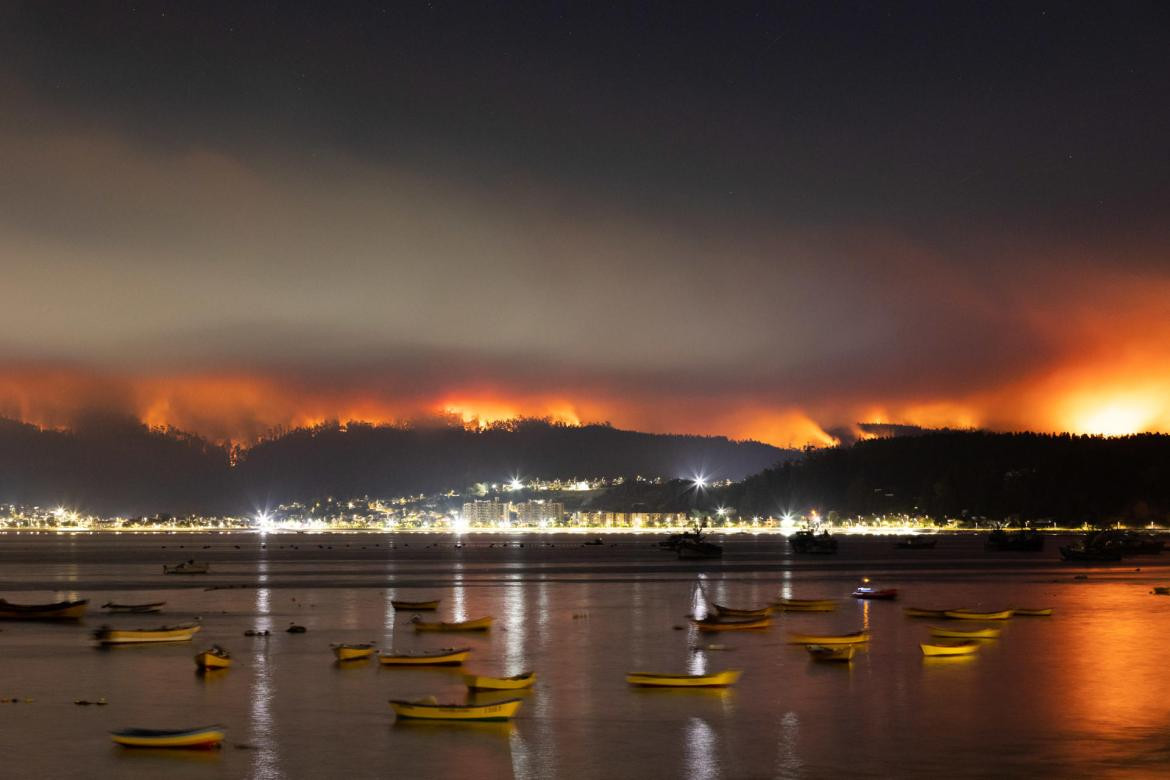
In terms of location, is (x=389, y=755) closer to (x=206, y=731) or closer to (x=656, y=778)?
(x=206, y=731)

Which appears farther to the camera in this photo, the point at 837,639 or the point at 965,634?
the point at 965,634

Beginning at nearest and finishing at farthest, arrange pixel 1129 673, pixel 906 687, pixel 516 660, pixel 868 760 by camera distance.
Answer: pixel 868 760
pixel 906 687
pixel 1129 673
pixel 516 660

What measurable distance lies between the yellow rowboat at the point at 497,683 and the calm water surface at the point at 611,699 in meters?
0.43

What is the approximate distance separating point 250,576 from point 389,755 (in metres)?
87.2

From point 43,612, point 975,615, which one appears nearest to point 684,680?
point 975,615

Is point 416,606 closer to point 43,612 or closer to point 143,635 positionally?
point 143,635

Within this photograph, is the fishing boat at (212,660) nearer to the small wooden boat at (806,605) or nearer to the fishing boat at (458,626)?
the fishing boat at (458,626)

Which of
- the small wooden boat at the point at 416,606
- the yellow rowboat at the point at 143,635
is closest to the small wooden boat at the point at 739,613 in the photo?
the small wooden boat at the point at 416,606

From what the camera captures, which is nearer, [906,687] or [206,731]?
[206,731]

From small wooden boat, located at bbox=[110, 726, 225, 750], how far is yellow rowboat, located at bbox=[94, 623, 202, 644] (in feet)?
72.5

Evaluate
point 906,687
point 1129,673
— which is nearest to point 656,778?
point 906,687

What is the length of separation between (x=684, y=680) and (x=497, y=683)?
532 centimetres

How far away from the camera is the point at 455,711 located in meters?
30.3

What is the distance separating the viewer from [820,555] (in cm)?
16938
